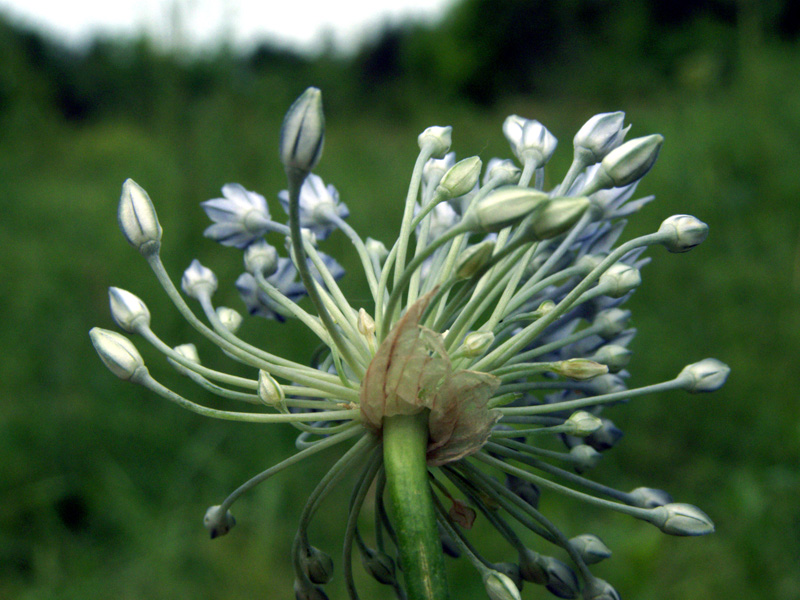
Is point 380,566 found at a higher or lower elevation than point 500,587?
lower

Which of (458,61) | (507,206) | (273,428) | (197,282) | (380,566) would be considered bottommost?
(273,428)

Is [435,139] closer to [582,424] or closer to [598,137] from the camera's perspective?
[598,137]

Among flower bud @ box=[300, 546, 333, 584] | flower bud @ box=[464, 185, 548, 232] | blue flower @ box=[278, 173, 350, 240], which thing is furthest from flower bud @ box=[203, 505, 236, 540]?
flower bud @ box=[464, 185, 548, 232]

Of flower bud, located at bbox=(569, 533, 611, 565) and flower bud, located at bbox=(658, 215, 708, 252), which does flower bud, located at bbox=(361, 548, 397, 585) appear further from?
flower bud, located at bbox=(658, 215, 708, 252)

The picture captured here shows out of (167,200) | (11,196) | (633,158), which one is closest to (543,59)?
(11,196)

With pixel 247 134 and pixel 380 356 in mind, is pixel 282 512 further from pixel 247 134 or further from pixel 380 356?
pixel 380 356

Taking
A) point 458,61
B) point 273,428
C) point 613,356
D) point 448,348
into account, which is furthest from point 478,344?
point 458,61
